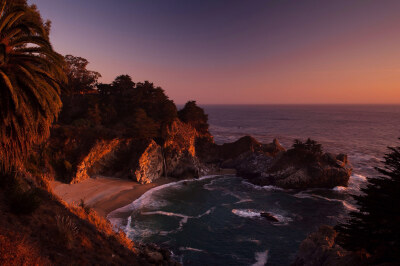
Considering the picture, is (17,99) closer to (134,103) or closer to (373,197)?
(373,197)

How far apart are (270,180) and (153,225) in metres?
25.6

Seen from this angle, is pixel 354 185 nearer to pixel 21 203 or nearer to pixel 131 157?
pixel 131 157

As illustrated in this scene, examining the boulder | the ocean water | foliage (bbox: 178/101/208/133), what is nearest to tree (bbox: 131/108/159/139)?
the boulder

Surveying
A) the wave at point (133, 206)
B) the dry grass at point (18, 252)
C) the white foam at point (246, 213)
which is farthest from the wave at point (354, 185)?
the dry grass at point (18, 252)

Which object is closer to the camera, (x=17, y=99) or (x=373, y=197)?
(x=17, y=99)

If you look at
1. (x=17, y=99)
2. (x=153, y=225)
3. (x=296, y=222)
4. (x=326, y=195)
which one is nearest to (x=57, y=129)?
(x=153, y=225)

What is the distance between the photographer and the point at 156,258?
1440 centimetres

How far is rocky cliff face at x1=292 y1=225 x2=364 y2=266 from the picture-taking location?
15.2 metres

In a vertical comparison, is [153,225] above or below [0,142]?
below

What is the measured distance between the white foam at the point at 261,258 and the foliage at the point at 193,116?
37.0 m

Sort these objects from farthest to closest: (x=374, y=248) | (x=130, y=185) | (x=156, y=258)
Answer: (x=130, y=185) < (x=156, y=258) < (x=374, y=248)

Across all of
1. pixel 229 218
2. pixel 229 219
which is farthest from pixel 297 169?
pixel 229 219

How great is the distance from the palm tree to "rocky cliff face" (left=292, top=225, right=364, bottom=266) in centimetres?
1882

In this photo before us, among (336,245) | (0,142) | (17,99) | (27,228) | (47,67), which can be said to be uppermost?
(47,67)
